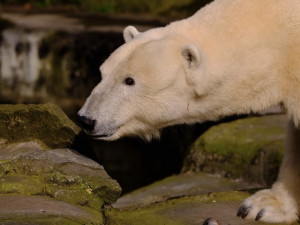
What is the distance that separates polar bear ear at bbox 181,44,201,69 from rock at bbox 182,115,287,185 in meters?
1.76

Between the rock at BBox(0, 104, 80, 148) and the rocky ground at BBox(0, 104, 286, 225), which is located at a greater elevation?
the rock at BBox(0, 104, 80, 148)

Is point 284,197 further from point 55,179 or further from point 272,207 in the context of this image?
point 55,179

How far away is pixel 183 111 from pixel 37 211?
3.05 ft

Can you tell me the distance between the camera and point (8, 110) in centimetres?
430

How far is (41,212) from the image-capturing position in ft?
11.7

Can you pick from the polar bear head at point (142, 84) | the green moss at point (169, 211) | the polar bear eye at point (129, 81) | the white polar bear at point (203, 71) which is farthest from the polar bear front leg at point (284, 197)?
the polar bear eye at point (129, 81)

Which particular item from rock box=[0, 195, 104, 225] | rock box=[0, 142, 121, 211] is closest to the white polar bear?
rock box=[0, 142, 121, 211]

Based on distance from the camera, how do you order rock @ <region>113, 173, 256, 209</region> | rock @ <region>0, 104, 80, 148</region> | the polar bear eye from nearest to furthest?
the polar bear eye < rock @ <region>0, 104, 80, 148</region> < rock @ <region>113, 173, 256, 209</region>

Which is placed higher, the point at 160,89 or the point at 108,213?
the point at 160,89

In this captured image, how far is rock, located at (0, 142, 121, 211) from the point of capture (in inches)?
151

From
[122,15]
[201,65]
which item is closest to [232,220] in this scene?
[201,65]

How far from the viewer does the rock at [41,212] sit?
11.3 ft

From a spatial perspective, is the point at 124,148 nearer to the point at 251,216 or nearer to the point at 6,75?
the point at 6,75

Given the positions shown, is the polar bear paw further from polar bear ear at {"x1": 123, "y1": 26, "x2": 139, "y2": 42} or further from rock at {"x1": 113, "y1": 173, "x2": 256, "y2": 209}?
polar bear ear at {"x1": 123, "y1": 26, "x2": 139, "y2": 42}
